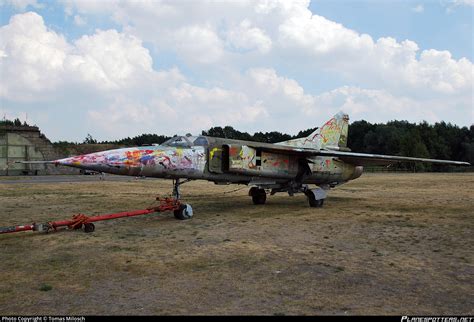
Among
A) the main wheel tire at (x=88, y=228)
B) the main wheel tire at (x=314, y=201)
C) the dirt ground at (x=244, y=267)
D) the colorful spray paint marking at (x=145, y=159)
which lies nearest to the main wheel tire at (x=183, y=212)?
the dirt ground at (x=244, y=267)

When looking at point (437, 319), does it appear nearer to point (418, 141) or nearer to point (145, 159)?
point (145, 159)

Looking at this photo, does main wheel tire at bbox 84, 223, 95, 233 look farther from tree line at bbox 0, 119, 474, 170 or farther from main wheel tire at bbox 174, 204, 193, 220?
tree line at bbox 0, 119, 474, 170

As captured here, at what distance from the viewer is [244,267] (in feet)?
18.5

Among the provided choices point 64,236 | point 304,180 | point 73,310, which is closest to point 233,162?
point 304,180

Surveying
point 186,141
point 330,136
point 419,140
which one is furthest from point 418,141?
point 186,141

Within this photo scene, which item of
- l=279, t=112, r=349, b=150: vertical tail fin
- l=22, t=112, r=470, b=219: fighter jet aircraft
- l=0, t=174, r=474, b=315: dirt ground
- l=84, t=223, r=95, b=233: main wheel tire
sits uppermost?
l=279, t=112, r=349, b=150: vertical tail fin

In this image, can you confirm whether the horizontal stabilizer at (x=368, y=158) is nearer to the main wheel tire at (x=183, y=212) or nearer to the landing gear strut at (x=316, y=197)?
the landing gear strut at (x=316, y=197)

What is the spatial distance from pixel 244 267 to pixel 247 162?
6.57 meters

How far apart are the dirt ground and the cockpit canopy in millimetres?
2098

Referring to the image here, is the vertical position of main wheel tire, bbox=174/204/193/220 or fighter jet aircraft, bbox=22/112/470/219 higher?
fighter jet aircraft, bbox=22/112/470/219

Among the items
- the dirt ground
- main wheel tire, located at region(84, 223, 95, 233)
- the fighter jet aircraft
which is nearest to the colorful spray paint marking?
the fighter jet aircraft

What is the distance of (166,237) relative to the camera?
26.1ft

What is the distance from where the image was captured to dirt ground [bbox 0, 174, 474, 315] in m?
4.15

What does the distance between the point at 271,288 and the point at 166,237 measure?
12.4 ft
